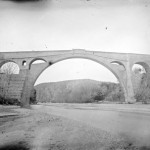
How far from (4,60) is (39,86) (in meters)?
54.3

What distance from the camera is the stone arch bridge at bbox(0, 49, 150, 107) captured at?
28.7 m

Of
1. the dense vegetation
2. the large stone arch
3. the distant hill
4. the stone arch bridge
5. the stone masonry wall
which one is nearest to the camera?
the dense vegetation

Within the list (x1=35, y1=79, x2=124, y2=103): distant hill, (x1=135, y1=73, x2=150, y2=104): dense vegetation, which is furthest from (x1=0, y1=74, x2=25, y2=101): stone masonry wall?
(x1=35, y1=79, x2=124, y2=103): distant hill

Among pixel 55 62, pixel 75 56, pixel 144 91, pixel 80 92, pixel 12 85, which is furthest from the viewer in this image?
pixel 80 92

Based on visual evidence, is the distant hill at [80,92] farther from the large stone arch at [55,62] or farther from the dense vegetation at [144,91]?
the dense vegetation at [144,91]

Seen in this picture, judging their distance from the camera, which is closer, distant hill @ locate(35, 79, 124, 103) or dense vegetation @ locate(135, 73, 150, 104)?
dense vegetation @ locate(135, 73, 150, 104)

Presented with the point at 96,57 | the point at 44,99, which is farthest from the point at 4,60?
the point at 44,99

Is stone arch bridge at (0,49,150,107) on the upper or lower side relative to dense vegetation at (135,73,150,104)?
upper

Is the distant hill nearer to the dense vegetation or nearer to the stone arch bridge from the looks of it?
the stone arch bridge

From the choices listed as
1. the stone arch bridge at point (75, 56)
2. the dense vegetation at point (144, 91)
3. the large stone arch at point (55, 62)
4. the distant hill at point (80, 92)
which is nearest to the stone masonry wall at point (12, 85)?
the stone arch bridge at point (75, 56)

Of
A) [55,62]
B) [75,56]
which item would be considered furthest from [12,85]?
[75,56]

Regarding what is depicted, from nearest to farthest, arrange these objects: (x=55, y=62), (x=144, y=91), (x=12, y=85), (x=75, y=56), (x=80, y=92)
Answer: (x=144, y=91)
(x=12, y=85)
(x=75, y=56)
(x=55, y=62)
(x=80, y=92)

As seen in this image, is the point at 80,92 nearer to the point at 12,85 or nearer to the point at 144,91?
the point at 12,85

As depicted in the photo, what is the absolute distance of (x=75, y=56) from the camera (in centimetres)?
2966
